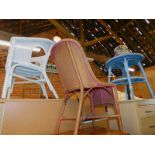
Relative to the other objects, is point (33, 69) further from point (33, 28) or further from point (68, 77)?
point (33, 28)

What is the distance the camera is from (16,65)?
156 cm

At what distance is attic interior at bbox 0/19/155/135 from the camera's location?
136cm

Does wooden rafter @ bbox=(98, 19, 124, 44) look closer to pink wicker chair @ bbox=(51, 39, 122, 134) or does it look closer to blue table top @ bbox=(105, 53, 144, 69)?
blue table top @ bbox=(105, 53, 144, 69)

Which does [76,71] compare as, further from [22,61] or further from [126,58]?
[126,58]

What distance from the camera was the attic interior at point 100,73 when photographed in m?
1.36

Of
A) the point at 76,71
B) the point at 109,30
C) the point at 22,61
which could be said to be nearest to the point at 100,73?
the point at 109,30

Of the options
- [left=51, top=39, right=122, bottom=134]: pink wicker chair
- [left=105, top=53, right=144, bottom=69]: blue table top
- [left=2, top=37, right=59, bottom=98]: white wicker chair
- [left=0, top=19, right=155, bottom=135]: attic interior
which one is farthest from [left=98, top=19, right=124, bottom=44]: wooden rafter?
[left=51, top=39, right=122, bottom=134]: pink wicker chair

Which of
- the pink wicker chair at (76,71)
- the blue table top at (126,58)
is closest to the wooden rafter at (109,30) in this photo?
the blue table top at (126,58)

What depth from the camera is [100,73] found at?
30.8 ft

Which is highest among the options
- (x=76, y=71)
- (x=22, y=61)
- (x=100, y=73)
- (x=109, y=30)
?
(x=109, y=30)

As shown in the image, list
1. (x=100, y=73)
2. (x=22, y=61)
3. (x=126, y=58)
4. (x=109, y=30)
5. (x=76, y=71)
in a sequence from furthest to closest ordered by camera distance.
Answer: (x=100, y=73) → (x=109, y=30) → (x=126, y=58) → (x=22, y=61) → (x=76, y=71)
